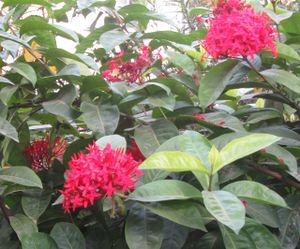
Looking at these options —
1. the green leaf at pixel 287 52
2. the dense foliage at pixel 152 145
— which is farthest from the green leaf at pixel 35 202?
the green leaf at pixel 287 52

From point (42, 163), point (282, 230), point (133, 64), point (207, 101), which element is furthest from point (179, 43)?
point (282, 230)

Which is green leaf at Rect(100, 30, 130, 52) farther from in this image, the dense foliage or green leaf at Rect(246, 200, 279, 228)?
green leaf at Rect(246, 200, 279, 228)

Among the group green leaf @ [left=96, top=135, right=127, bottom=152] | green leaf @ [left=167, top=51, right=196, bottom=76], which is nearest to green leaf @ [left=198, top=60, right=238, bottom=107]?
green leaf @ [left=167, top=51, right=196, bottom=76]

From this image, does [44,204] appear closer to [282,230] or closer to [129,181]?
[129,181]

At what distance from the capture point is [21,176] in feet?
Answer: 2.71

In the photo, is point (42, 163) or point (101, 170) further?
point (42, 163)

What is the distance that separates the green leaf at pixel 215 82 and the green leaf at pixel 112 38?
29 centimetres

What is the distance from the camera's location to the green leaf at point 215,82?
3.09 ft

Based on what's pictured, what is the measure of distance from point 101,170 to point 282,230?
1.18 feet

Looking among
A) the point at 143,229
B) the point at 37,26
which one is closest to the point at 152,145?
the point at 143,229

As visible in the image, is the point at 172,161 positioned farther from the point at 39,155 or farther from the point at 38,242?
the point at 39,155

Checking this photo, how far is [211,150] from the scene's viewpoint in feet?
2.29

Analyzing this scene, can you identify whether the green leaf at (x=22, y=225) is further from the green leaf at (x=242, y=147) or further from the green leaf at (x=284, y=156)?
the green leaf at (x=284, y=156)

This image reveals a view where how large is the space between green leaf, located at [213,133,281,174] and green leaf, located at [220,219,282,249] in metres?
0.10
